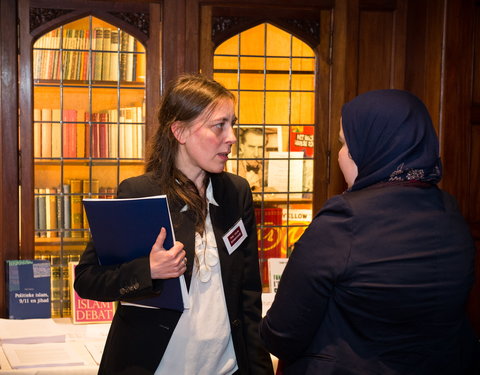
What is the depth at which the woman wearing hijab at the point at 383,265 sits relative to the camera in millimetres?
1189

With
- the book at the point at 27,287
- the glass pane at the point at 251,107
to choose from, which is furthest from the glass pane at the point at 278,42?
the book at the point at 27,287

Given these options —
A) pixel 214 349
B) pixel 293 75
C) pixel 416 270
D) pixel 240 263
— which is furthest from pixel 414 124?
pixel 293 75

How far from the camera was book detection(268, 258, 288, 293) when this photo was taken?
274 centimetres

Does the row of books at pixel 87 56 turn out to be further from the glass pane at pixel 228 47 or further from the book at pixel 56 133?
the glass pane at pixel 228 47

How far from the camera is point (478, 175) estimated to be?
2.80 m

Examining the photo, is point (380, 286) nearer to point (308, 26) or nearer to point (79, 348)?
point (79, 348)

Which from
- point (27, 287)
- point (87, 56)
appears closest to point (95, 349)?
point (27, 287)

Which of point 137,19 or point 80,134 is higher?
point 137,19

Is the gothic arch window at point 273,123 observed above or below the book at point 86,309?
above

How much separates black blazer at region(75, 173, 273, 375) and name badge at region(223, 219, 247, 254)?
0.04ft

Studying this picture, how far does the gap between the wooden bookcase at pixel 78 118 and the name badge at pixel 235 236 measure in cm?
109

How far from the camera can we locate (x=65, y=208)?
2.68m

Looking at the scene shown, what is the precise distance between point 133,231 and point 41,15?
1.42 meters

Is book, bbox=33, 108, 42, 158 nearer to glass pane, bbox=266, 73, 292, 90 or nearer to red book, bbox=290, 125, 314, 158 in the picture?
glass pane, bbox=266, 73, 292, 90
